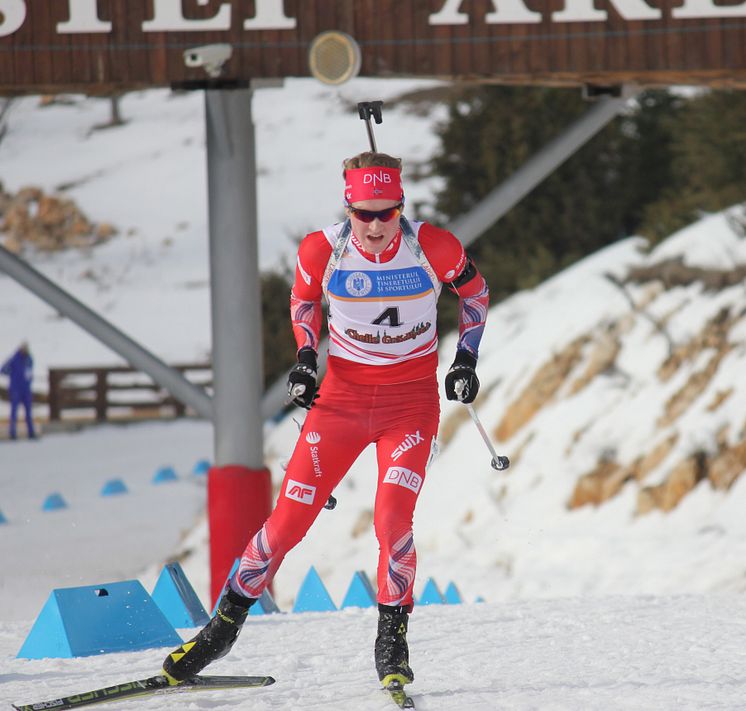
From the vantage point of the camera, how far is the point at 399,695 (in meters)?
4.47

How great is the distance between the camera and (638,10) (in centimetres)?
795

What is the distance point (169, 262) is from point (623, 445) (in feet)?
137

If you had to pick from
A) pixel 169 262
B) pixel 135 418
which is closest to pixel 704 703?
pixel 135 418

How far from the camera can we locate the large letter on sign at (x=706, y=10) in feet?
26.1

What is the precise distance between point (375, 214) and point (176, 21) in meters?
3.88

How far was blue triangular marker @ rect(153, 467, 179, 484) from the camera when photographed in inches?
687

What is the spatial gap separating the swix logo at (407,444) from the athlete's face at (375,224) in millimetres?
685

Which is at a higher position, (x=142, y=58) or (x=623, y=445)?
(x=142, y=58)

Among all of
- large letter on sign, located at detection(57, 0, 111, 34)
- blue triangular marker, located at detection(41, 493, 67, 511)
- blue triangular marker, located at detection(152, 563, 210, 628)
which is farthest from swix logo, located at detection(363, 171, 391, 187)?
blue triangular marker, located at detection(41, 493, 67, 511)

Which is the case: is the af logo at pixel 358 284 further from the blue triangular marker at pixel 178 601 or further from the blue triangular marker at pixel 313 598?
the blue triangular marker at pixel 313 598

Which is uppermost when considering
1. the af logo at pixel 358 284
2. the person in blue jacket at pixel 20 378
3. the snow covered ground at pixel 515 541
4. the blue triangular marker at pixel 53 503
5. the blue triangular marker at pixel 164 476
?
the af logo at pixel 358 284

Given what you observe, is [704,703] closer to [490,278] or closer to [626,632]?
[626,632]

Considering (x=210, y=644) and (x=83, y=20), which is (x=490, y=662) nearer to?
(x=210, y=644)

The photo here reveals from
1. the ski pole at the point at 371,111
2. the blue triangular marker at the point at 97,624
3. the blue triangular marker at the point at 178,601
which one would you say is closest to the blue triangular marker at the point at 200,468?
the blue triangular marker at the point at 178,601
